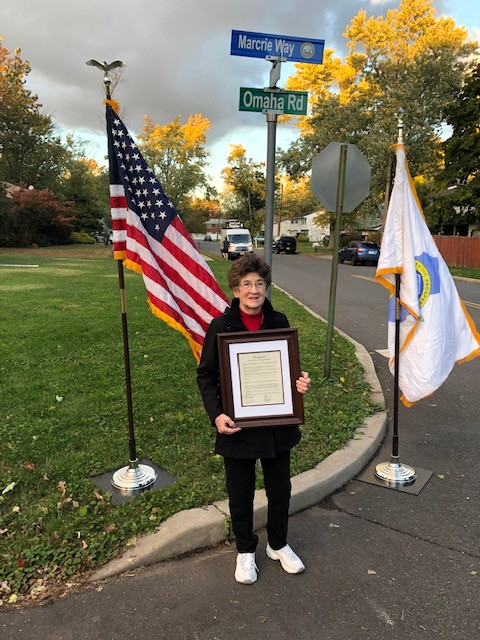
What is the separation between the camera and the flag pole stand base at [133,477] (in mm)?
3574

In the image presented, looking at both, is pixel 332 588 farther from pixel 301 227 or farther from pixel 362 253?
pixel 301 227

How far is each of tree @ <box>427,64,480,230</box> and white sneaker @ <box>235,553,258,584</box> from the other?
28.2 meters

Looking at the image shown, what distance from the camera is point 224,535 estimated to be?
126 inches

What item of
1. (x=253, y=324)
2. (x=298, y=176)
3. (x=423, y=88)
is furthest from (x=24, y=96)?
(x=253, y=324)

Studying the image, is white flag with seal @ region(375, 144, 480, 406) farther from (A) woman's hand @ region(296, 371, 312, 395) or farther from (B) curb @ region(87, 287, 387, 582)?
(A) woman's hand @ region(296, 371, 312, 395)

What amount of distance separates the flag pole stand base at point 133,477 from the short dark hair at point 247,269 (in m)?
1.79

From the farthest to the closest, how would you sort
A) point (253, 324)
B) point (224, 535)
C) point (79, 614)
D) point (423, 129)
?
1. point (423, 129)
2. point (224, 535)
3. point (253, 324)
4. point (79, 614)

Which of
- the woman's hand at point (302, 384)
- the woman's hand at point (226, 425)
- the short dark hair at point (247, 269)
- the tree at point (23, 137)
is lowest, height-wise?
the woman's hand at point (226, 425)

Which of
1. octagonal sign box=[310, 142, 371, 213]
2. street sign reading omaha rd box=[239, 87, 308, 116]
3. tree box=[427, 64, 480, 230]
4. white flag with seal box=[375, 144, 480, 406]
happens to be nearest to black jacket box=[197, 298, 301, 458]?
white flag with seal box=[375, 144, 480, 406]

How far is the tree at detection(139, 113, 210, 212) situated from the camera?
44.1 meters

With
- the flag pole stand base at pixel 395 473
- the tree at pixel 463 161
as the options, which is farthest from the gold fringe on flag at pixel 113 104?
the tree at pixel 463 161

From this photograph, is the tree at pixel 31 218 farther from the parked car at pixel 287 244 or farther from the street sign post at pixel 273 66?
the street sign post at pixel 273 66

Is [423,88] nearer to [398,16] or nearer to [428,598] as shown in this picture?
[398,16]

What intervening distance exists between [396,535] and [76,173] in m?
54.0
